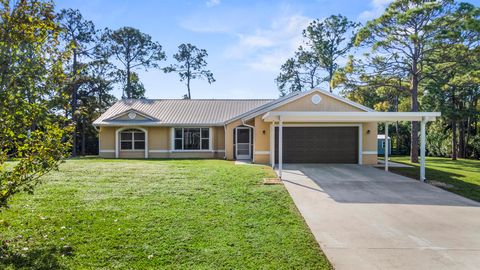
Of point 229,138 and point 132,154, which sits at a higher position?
point 229,138

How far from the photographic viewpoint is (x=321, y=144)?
1667 centimetres

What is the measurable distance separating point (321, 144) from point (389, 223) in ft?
34.2

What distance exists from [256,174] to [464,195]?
6589mm

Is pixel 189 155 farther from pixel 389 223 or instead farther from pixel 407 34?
pixel 389 223

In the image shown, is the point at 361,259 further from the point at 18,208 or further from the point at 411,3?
the point at 411,3

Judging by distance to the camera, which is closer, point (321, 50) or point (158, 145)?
point (158, 145)

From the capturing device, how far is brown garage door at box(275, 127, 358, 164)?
16.6 meters

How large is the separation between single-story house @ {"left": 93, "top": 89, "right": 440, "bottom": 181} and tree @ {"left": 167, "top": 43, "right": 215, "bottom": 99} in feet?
49.3

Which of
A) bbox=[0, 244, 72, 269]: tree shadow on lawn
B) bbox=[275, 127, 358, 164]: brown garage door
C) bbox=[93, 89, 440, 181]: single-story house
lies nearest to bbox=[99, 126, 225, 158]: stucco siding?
bbox=[93, 89, 440, 181]: single-story house

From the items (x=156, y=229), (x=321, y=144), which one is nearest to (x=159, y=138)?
(x=321, y=144)

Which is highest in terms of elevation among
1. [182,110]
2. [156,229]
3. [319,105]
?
[182,110]

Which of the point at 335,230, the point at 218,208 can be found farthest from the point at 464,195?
the point at 218,208

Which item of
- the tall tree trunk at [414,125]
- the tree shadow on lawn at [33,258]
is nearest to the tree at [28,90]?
the tree shadow on lawn at [33,258]

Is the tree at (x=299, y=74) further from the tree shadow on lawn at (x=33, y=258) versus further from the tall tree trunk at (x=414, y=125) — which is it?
the tree shadow on lawn at (x=33, y=258)
